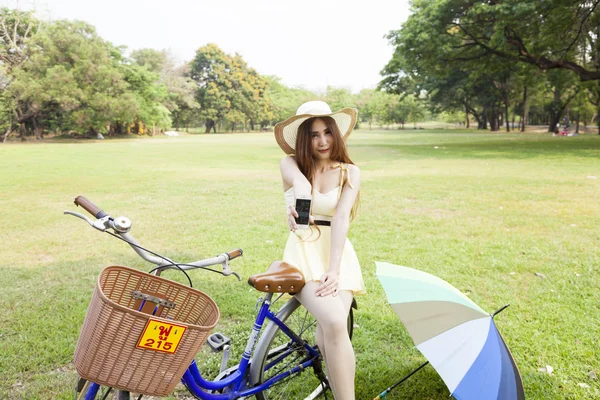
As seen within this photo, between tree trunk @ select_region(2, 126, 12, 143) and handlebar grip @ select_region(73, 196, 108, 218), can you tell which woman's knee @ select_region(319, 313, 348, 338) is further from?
tree trunk @ select_region(2, 126, 12, 143)

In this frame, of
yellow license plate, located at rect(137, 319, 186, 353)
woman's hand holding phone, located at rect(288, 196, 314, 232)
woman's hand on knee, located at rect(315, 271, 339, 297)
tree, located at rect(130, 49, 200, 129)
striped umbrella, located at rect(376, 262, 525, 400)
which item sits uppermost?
tree, located at rect(130, 49, 200, 129)

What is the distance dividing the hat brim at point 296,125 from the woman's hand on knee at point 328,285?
80cm

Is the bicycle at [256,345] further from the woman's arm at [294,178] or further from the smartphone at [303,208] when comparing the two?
the woman's arm at [294,178]

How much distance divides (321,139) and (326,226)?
0.48 meters

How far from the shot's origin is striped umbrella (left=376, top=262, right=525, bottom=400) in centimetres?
176

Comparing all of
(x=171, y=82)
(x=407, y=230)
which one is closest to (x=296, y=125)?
(x=407, y=230)

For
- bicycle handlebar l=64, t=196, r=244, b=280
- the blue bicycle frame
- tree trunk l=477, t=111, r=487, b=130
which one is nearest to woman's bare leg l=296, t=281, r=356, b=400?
the blue bicycle frame

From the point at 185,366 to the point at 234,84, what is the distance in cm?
6345

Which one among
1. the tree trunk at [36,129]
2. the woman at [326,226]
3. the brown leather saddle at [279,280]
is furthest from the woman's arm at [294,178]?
the tree trunk at [36,129]

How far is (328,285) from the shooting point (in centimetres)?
212

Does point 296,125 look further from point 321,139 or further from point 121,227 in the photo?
point 121,227

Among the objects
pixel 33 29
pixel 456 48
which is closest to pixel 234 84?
pixel 33 29

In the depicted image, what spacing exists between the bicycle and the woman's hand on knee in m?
0.11

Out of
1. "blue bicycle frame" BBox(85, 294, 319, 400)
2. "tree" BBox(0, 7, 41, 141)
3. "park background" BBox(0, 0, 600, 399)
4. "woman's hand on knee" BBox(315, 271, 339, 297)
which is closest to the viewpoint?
"blue bicycle frame" BBox(85, 294, 319, 400)
